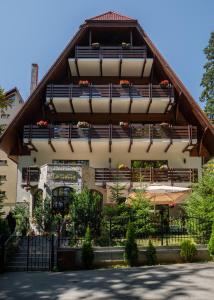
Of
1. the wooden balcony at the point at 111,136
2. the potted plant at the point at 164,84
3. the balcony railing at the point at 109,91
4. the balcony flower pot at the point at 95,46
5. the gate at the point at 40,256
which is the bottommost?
the gate at the point at 40,256

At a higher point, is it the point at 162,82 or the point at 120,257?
A: the point at 162,82

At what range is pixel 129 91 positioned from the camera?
1051 inches

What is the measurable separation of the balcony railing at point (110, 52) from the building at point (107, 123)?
72 millimetres

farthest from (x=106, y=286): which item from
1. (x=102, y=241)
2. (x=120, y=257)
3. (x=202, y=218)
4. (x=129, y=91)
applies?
(x=129, y=91)

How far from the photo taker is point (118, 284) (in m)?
11.4

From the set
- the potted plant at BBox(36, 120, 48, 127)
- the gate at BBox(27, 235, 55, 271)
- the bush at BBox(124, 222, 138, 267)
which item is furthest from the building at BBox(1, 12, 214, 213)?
the bush at BBox(124, 222, 138, 267)

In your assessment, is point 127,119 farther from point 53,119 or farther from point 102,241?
point 102,241

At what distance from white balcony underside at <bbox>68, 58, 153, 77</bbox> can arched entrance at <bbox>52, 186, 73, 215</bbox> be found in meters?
9.43

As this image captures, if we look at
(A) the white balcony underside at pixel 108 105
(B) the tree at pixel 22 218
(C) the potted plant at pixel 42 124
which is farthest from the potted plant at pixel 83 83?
(B) the tree at pixel 22 218

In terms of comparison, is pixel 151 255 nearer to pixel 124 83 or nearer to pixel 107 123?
pixel 107 123

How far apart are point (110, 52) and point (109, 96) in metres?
3.69

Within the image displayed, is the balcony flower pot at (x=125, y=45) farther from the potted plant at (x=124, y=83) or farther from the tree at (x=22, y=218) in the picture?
the tree at (x=22, y=218)

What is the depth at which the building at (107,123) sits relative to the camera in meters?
25.3

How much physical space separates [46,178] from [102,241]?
831cm
